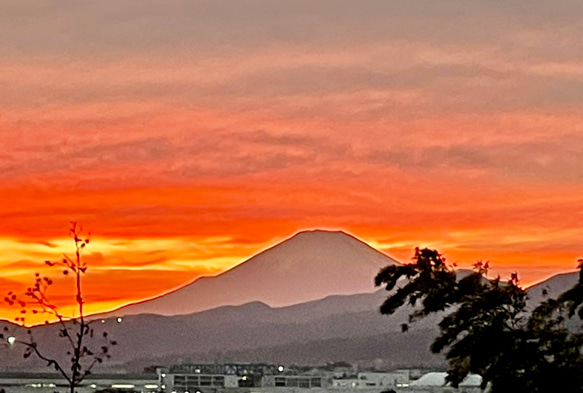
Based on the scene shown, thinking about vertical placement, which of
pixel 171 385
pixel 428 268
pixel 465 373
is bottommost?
pixel 465 373

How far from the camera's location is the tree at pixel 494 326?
77.2 feet

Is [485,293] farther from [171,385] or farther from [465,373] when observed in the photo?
[171,385]

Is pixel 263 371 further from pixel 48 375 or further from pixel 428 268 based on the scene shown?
pixel 428 268

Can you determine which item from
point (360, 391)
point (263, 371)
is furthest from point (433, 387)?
point (263, 371)

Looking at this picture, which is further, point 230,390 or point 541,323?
point 230,390

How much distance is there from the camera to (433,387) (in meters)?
127

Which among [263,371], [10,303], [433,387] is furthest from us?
[263,371]

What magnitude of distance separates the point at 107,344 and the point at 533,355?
21.6ft

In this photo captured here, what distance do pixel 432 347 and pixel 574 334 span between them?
92.1 inches

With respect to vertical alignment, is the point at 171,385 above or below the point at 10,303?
above

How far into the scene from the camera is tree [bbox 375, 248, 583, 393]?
926 inches

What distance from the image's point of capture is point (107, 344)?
70.3 feet

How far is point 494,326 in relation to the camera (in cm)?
2406

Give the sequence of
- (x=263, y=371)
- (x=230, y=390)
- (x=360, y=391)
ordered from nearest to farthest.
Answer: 1. (x=360, y=391)
2. (x=230, y=390)
3. (x=263, y=371)
